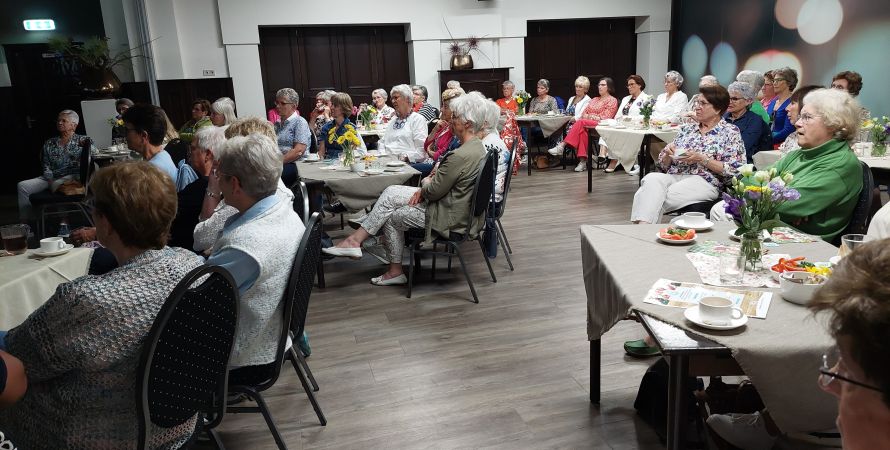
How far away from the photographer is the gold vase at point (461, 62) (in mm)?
10586

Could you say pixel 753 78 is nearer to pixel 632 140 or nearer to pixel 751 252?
pixel 632 140

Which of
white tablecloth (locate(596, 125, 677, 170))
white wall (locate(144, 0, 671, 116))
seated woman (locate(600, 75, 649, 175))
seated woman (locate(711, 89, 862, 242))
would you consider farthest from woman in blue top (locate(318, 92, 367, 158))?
white wall (locate(144, 0, 671, 116))

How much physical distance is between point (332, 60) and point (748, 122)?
7390 millimetres

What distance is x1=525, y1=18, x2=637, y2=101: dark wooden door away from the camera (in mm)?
11531

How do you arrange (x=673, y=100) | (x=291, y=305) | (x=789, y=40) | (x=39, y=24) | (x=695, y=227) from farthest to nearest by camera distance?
(x=39, y=24) < (x=789, y=40) < (x=673, y=100) < (x=695, y=227) < (x=291, y=305)

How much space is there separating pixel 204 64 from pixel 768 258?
9.45m

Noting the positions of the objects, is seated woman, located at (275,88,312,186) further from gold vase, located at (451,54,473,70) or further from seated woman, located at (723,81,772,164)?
gold vase, located at (451,54,473,70)

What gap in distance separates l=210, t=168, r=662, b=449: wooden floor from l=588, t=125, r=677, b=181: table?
2214mm

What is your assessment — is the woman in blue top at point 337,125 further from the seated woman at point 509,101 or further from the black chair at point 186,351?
the black chair at point 186,351

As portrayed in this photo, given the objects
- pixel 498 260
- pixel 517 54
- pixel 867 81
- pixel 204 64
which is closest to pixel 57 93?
pixel 204 64

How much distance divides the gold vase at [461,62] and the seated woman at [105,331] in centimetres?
925

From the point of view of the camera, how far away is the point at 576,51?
11.7 meters

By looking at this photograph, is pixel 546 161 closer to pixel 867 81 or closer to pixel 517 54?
pixel 517 54

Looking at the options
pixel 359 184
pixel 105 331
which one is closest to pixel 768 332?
pixel 105 331
